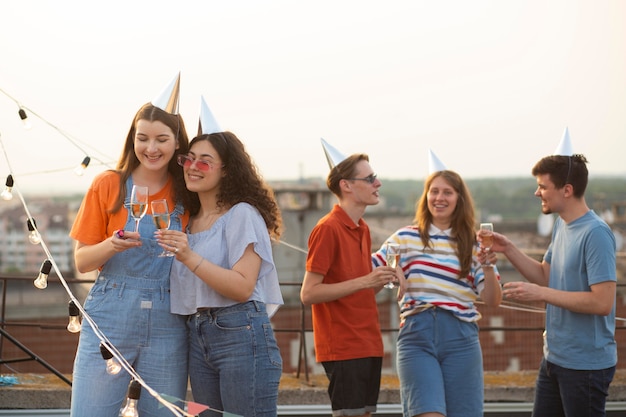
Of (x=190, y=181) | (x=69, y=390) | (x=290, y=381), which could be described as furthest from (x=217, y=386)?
(x=290, y=381)

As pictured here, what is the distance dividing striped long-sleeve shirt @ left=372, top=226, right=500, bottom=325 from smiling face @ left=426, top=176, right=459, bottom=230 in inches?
2.5

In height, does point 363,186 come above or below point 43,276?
above

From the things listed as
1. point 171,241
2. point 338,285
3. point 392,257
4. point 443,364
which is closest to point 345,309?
point 338,285

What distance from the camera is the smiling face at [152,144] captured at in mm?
3133

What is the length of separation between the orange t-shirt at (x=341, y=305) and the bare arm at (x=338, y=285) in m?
0.05

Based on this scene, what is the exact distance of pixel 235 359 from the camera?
3.04 m

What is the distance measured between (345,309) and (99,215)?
121cm

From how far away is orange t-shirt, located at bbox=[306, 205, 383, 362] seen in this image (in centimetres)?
382

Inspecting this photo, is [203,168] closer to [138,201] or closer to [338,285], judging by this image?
[138,201]

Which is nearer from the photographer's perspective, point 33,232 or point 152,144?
point 152,144

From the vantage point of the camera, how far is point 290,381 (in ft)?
20.8

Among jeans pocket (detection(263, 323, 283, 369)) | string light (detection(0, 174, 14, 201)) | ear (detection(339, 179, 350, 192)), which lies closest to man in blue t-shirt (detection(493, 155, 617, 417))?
ear (detection(339, 179, 350, 192))

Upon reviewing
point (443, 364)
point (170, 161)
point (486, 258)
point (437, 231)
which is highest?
point (170, 161)

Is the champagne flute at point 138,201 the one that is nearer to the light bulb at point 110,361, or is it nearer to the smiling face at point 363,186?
the light bulb at point 110,361
